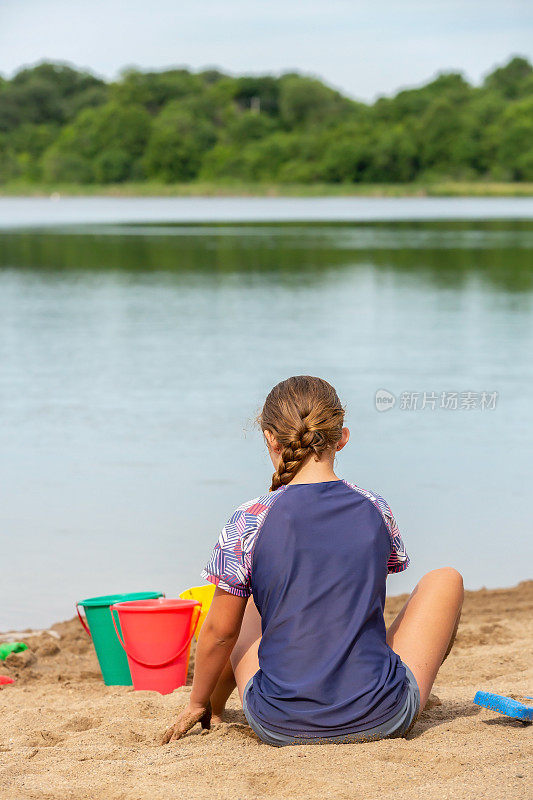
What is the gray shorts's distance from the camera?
2680 millimetres

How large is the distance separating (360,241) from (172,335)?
21004 mm

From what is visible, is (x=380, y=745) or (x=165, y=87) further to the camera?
(x=165, y=87)

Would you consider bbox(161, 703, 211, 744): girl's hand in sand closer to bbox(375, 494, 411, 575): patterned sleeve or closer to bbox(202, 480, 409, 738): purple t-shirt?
bbox(202, 480, 409, 738): purple t-shirt

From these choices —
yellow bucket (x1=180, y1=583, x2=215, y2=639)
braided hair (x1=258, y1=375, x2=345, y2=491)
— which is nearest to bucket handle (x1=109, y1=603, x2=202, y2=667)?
yellow bucket (x1=180, y1=583, x2=215, y2=639)

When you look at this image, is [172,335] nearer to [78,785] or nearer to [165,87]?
[78,785]

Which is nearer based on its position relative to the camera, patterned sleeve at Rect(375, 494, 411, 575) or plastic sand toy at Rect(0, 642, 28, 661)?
patterned sleeve at Rect(375, 494, 411, 575)

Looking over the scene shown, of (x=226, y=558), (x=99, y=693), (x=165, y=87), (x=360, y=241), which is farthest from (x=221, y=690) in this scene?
(x=165, y=87)

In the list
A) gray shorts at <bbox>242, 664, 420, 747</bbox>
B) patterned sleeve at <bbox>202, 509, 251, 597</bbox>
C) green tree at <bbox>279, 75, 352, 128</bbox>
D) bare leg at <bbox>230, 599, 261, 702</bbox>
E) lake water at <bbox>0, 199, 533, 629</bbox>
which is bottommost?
lake water at <bbox>0, 199, 533, 629</bbox>

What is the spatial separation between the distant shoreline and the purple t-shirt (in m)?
84.2

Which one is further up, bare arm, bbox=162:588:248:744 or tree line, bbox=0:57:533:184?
tree line, bbox=0:57:533:184

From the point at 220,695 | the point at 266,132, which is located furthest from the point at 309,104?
the point at 220,695

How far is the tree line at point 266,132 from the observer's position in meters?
93.8

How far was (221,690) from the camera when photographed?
3.07m

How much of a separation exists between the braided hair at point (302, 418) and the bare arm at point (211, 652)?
400 millimetres
